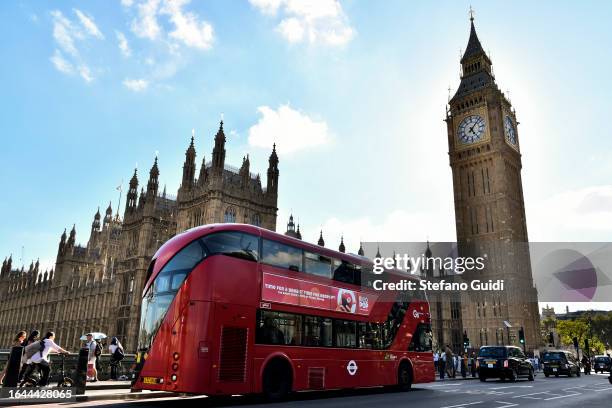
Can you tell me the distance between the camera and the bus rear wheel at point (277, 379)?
1198cm

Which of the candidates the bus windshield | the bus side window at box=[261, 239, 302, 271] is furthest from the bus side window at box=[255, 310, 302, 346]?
the bus windshield

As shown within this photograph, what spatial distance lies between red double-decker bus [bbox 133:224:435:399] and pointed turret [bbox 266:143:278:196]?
34.3 m

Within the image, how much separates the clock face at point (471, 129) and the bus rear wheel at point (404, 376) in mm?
62805

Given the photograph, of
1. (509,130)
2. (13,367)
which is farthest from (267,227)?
(509,130)

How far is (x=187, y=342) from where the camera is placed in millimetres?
10375

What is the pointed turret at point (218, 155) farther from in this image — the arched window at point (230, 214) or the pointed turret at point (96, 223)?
the pointed turret at point (96, 223)

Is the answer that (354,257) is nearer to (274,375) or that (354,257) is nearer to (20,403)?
(274,375)

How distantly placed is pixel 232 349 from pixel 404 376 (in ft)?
28.9

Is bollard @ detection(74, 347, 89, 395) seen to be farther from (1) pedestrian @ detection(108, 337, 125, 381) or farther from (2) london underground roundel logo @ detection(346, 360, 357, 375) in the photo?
(2) london underground roundel logo @ detection(346, 360, 357, 375)

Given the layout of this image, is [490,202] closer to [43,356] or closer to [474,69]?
[474,69]

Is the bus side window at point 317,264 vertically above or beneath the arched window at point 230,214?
beneath

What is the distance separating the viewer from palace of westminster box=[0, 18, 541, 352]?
158 feet

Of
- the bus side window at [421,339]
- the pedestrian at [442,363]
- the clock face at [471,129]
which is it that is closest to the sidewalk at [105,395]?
the bus side window at [421,339]

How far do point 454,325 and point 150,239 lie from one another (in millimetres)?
48408
